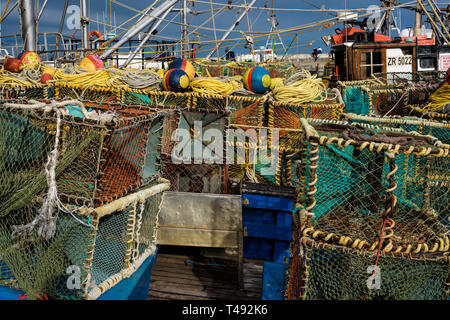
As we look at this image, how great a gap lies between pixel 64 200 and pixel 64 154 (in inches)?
13.1

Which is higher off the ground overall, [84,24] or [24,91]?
[84,24]

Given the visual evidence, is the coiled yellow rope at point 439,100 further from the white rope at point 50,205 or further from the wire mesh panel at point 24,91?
the wire mesh panel at point 24,91

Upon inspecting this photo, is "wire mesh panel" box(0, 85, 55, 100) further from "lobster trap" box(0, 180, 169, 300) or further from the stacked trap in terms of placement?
"lobster trap" box(0, 180, 169, 300)

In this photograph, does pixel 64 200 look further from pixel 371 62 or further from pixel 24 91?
pixel 371 62

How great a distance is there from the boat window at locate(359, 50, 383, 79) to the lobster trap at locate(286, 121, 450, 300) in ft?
31.5

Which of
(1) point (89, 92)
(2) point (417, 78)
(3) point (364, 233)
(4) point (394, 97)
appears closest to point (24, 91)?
(1) point (89, 92)

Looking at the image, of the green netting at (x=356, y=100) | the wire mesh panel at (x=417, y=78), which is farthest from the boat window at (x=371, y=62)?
the green netting at (x=356, y=100)

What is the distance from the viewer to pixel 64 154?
2568 millimetres

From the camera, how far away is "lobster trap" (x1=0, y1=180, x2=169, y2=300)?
2471 mm
